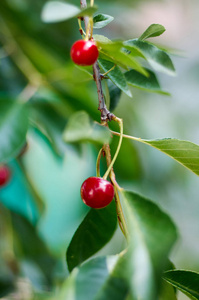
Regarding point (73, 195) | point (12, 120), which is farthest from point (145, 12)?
point (12, 120)

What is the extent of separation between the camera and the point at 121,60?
488 mm

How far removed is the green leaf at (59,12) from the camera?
0.43 meters

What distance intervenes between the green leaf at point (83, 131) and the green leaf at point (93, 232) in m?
0.18

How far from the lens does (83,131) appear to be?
43 cm

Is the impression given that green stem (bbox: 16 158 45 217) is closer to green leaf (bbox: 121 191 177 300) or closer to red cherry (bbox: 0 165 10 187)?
red cherry (bbox: 0 165 10 187)

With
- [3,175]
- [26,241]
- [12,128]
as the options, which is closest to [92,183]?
A: [12,128]

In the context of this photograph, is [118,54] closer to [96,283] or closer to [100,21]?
[100,21]

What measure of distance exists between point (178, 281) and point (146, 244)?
148mm

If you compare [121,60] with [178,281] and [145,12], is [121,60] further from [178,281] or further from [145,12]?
[145,12]

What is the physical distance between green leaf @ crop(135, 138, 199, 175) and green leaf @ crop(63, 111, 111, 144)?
0.12 meters

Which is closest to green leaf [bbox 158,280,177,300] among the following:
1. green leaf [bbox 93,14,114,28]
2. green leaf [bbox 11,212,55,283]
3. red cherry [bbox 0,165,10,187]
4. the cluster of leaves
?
the cluster of leaves

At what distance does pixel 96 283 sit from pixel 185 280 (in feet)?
0.52

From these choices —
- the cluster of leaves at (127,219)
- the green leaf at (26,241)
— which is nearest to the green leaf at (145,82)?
the cluster of leaves at (127,219)

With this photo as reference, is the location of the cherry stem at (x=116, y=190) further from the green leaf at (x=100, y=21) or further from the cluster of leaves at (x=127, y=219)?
the green leaf at (x=100, y=21)
